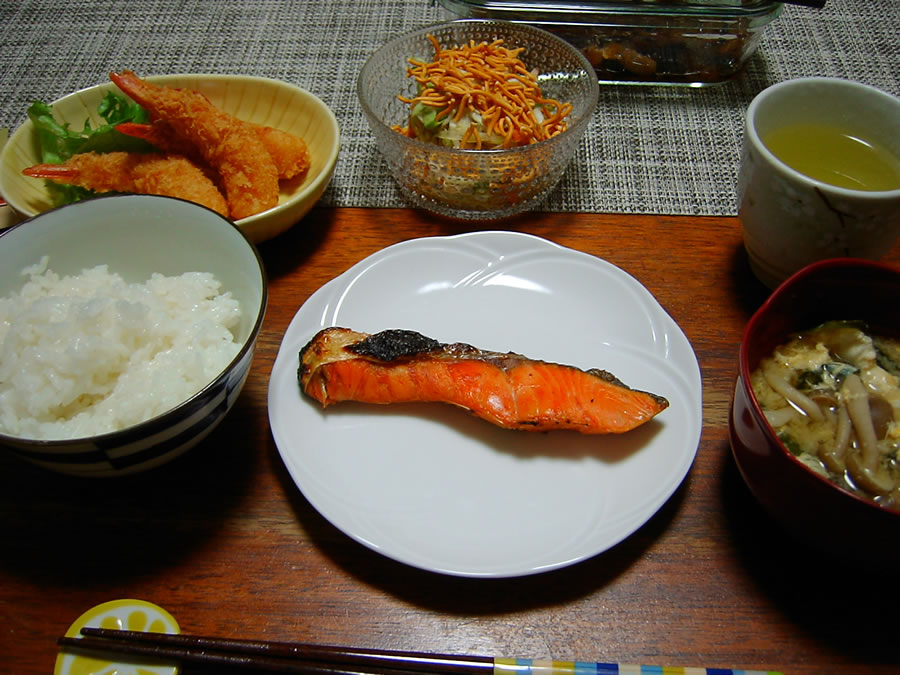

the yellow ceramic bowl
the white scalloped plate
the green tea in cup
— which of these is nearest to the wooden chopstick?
the white scalloped plate

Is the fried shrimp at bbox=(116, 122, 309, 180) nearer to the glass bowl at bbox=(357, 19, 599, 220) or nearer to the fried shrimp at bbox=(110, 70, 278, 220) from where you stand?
the fried shrimp at bbox=(110, 70, 278, 220)

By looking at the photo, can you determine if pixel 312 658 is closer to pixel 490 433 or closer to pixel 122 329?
pixel 490 433

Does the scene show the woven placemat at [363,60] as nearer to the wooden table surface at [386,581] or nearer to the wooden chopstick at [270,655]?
the wooden table surface at [386,581]

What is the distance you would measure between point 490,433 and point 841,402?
24.0 inches

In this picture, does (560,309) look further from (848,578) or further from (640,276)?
(848,578)

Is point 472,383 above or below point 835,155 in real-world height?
below

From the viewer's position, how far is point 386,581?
42.9 inches

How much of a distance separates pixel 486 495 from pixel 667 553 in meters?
0.33

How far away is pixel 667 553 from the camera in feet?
3.66

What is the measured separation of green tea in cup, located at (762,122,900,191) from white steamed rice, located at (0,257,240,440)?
126 centimetres

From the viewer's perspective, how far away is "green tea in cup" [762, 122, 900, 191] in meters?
1.39

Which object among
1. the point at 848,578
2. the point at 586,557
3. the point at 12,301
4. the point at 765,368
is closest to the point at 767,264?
the point at 765,368

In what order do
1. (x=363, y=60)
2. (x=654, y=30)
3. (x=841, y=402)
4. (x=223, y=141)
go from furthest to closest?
(x=363, y=60)
(x=654, y=30)
(x=223, y=141)
(x=841, y=402)

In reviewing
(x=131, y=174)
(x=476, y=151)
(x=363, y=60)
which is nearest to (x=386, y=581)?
(x=476, y=151)
